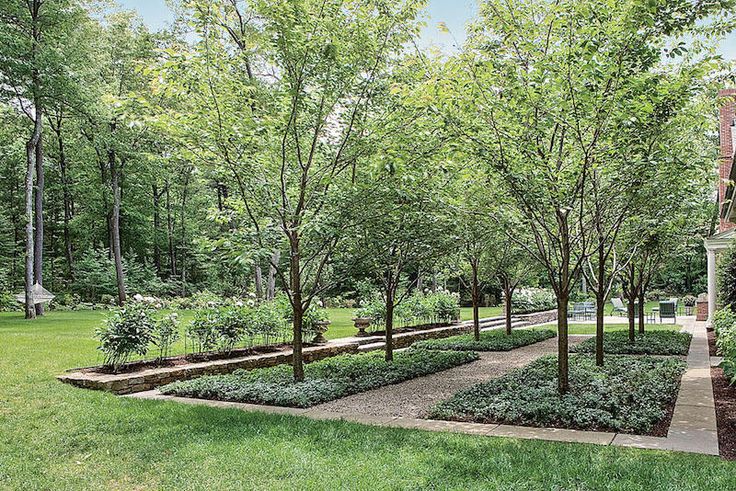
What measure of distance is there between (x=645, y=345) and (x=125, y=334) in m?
9.40

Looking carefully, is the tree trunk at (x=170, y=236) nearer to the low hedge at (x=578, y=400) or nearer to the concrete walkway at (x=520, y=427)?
the concrete walkway at (x=520, y=427)

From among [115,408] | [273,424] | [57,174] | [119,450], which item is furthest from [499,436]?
[57,174]

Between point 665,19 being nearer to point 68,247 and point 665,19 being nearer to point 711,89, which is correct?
point 711,89

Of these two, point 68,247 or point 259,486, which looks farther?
point 68,247

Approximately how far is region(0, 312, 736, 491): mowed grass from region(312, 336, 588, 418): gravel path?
964 mm

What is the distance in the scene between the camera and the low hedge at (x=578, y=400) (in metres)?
4.97

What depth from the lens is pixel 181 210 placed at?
33.6m

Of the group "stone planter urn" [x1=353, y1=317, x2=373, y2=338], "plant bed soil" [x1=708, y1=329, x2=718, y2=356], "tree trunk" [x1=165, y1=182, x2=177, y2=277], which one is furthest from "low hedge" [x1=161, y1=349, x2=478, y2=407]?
"tree trunk" [x1=165, y1=182, x2=177, y2=277]

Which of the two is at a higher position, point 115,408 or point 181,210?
point 181,210

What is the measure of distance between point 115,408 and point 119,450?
4.74 ft

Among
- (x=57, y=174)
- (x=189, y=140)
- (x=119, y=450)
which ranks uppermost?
(x=57, y=174)

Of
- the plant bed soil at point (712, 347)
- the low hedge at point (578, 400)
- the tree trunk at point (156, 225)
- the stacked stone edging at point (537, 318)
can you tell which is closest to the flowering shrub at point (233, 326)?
the low hedge at point (578, 400)

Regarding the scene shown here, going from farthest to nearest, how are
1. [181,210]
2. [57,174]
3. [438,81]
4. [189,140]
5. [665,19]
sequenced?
[181,210] → [57,174] → [189,140] → [438,81] → [665,19]

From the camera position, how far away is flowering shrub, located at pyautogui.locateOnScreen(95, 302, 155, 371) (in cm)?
725
